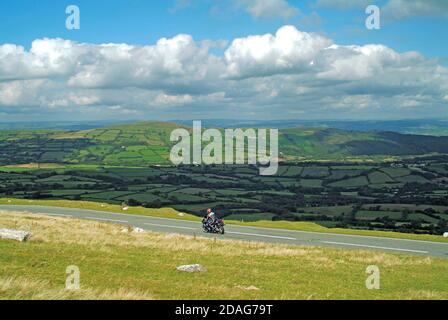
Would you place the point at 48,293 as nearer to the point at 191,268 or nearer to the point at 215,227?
the point at 191,268

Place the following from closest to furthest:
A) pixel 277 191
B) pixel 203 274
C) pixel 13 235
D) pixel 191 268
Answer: pixel 203 274
pixel 191 268
pixel 13 235
pixel 277 191

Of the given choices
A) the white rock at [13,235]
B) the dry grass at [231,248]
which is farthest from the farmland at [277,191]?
the white rock at [13,235]

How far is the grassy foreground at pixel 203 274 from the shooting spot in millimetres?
13641

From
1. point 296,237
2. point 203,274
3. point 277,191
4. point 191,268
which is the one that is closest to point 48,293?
point 203,274

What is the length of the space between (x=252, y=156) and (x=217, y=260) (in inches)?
6349

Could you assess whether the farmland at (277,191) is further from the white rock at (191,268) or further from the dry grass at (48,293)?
the dry grass at (48,293)

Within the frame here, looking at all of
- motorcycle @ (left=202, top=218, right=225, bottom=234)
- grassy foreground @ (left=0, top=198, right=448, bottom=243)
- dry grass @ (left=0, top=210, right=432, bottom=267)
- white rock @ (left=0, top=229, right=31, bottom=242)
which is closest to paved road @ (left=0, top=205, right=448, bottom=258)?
motorcycle @ (left=202, top=218, right=225, bottom=234)

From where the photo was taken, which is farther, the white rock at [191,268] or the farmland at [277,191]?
the farmland at [277,191]

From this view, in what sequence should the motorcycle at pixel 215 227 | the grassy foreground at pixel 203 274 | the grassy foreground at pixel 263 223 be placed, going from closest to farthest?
the grassy foreground at pixel 203 274, the motorcycle at pixel 215 227, the grassy foreground at pixel 263 223

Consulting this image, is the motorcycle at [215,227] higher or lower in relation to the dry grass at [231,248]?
lower

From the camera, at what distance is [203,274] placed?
58.0 ft

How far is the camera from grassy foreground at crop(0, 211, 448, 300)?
44.8 feet

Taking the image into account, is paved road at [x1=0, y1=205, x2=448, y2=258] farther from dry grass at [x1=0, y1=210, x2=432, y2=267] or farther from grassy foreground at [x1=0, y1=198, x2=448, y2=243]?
dry grass at [x1=0, y1=210, x2=432, y2=267]
